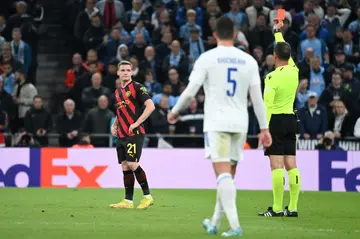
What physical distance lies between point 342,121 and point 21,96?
312 inches

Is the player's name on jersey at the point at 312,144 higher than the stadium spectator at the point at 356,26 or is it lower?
lower

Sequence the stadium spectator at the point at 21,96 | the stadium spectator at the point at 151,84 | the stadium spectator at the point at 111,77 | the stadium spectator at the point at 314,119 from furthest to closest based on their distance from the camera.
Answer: the stadium spectator at the point at 111,77
the stadium spectator at the point at 21,96
the stadium spectator at the point at 151,84
the stadium spectator at the point at 314,119

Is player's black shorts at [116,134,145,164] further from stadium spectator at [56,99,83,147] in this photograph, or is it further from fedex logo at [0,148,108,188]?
stadium spectator at [56,99,83,147]

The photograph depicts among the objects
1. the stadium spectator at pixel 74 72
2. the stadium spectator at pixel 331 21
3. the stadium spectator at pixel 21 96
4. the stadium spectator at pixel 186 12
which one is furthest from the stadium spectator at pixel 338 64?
the stadium spectator at pixel 21 96

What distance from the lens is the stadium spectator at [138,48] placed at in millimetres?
23438

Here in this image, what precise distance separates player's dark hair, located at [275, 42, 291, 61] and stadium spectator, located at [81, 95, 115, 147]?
29.6 ft

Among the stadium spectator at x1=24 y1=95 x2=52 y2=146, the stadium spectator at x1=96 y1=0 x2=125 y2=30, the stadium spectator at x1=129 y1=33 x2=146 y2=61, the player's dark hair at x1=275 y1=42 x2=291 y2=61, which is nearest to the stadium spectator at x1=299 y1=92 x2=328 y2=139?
the stadium spectator at x1=129 y1=33 x2=146 y2=61

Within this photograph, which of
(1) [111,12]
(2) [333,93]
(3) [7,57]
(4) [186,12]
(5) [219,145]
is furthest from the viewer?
(1) [111,12]

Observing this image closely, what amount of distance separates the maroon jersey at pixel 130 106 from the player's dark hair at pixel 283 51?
2224 millimetres

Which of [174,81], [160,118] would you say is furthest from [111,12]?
[160,118]

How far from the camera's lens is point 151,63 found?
76.0ft

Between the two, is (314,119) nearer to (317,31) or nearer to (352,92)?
(352,92)

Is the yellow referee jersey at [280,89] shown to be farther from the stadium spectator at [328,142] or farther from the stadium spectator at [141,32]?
the stadium spectator at [141,32]

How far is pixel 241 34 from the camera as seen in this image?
23328 mm
